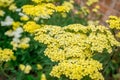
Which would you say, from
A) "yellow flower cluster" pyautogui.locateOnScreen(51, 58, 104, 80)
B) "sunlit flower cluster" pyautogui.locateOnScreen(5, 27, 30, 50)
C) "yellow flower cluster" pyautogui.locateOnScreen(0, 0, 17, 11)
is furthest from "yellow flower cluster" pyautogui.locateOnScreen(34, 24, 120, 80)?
"yellow flower cluster" pyautogui.locateOnScreen(0, 0, 17, 11)

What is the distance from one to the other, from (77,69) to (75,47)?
0.19m

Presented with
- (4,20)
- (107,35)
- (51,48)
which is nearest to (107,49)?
(107,35)

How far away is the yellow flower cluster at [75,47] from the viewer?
90.2 inches

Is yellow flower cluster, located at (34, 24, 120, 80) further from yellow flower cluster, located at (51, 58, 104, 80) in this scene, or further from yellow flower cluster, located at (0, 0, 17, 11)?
yellow flower cluster, located at (0, 0, 17, 11)

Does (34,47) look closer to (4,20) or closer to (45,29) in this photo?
(4,20)

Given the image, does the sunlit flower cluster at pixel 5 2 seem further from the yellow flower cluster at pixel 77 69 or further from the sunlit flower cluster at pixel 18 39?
the yellow flower cluster at pixel 77 69

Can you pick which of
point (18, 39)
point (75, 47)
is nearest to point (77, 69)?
point (75, 47)

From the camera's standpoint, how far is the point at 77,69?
2262mm

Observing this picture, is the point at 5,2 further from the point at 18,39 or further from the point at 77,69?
the point at 77,69

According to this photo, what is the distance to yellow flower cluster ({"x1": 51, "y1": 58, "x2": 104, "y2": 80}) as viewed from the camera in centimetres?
225

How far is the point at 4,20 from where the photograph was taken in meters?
3.74

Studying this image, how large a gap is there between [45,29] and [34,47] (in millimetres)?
949

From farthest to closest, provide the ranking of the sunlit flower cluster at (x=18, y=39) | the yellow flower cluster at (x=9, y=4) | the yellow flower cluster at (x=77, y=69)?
1. the yellow flower cluster at (x=9, y=4)
2. the sunlit flower cluster at (x=18, y=39)
3. the yellow flower cluster at (x=77, y=69)

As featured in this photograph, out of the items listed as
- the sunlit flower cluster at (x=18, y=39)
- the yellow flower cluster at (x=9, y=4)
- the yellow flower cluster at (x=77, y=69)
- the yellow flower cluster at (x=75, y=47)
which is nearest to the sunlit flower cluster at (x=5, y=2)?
the yellow flower cluster at (x=9, y=4)
